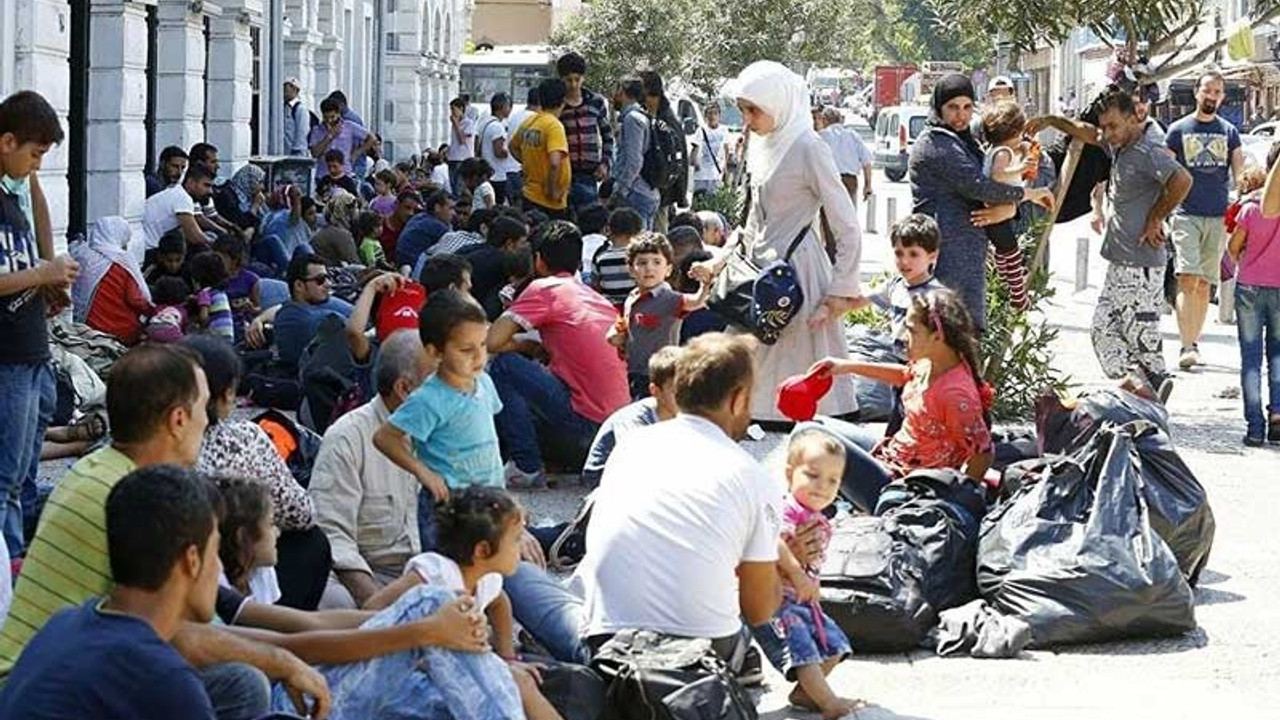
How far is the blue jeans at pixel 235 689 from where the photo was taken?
17.7 ft

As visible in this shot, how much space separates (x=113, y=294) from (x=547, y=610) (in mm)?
6662

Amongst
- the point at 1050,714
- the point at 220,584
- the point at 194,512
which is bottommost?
the point at 1050,714

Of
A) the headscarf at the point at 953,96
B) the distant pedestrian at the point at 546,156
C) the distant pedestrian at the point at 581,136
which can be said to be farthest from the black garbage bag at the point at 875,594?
the distant pedestrian at the point at 581,136

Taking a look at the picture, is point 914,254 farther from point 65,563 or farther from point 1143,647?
point 65,563

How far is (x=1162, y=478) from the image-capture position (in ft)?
28.9

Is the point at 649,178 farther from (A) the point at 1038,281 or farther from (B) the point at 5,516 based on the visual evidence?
(B) the point at 5,516

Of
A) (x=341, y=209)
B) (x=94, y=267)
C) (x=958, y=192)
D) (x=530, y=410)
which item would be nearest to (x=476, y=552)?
(x=530, y=410)

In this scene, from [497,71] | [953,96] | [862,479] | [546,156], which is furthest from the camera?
[497,71]

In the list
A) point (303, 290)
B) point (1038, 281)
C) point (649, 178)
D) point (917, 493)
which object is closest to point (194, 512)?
point (917, 493)

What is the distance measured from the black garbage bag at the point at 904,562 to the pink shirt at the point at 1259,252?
14.1 ft

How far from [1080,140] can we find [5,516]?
643cm

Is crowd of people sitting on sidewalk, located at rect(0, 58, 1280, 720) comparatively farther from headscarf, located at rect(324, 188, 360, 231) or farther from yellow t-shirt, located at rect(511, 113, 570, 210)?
headscarf, located at rect(324, 188, 360, 231)

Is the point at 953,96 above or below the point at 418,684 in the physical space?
above

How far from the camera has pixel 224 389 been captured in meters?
6.82
